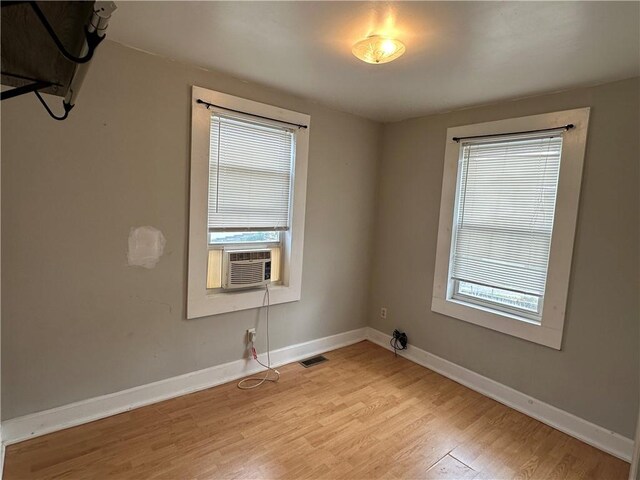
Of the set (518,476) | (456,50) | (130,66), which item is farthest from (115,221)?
(518,476)

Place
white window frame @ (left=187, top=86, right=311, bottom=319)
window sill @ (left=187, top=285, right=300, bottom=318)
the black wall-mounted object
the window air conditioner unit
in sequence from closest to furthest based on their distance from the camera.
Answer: the black wall-mounted object → white window frame @ (left=187, top=86, right=311, bottom=319) → window sill @ (left=187, top=285, right=300, bottom=318) → the window air conditioner unit

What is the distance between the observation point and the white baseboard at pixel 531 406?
7.28 ft

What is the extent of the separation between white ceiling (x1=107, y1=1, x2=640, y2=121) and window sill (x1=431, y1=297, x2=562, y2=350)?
5.47 feet

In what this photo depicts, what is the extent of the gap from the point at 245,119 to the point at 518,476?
2880 millimetres

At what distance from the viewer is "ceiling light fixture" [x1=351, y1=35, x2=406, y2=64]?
179 cm

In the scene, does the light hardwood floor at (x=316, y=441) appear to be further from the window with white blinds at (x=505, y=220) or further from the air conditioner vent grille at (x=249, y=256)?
the air conditioner vent grille at (x=249, y=256)

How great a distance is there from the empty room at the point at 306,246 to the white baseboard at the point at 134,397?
15mm

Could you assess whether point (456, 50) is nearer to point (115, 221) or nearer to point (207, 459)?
point (115, 221)

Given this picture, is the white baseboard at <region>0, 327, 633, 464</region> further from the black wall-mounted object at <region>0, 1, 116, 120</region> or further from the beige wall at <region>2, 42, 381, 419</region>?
the black wall-mounted object at <region>0, 1, 116, 120</region>

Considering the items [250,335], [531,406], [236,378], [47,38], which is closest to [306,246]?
[250,335]

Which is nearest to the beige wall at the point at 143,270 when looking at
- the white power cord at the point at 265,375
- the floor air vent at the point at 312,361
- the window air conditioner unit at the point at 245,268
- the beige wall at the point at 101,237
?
the beige wall at the point at 101,237

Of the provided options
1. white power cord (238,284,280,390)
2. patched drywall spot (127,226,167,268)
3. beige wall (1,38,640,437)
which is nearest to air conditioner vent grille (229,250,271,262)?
white power cord (238,284,280,390)

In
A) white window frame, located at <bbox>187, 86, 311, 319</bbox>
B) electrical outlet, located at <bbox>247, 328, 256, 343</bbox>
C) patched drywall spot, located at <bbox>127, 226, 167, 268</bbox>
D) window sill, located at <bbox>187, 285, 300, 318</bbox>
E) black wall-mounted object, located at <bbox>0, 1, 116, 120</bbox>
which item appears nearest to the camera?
black wall-mounted object, located at <bbox>0, 1, 116, 120</bbox>

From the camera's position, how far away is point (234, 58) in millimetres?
2234
